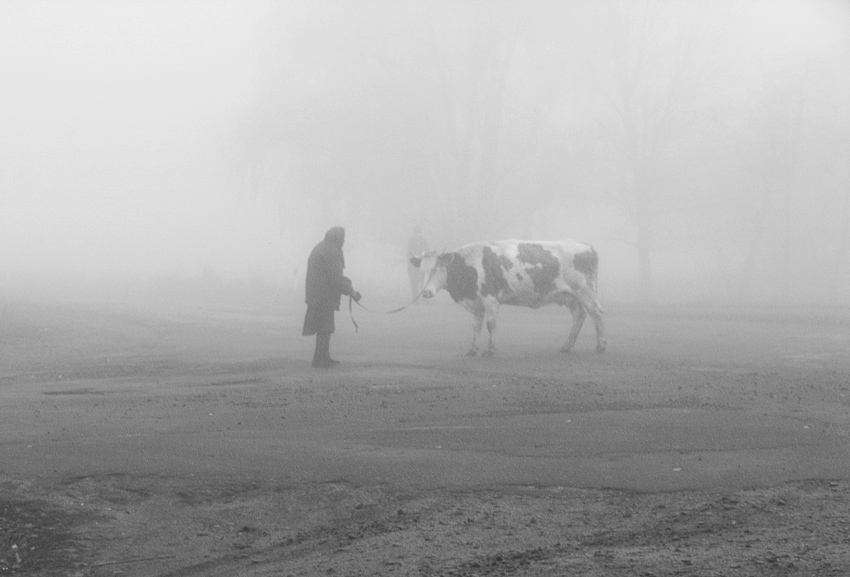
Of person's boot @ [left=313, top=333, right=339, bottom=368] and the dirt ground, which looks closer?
the dirt ground

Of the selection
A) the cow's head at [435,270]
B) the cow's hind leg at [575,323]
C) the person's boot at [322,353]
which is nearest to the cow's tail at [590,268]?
the cow's hind leg at [575,323]

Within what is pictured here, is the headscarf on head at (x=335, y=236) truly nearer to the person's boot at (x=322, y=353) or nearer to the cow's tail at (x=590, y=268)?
the person's boot at (x=322, y=353)

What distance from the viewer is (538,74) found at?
4531cm

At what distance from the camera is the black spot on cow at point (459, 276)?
18641 mm

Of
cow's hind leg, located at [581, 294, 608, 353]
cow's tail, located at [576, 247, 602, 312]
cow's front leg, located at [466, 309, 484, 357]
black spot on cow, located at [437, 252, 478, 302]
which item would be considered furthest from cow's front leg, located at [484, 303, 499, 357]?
cow's tail, located at [576, 247, 602, 312]

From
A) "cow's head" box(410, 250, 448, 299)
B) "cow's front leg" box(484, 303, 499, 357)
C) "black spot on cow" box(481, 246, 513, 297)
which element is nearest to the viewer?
"cow's front leg" box(484, 303, 499, 357)

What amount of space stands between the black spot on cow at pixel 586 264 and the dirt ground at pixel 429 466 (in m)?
1.61

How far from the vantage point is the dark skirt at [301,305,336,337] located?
16.5 meters

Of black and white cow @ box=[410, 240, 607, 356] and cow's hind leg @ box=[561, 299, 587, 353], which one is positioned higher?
black and white cow @ box=[410, 240, 607, 356]

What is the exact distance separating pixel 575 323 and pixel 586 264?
991 millimetres

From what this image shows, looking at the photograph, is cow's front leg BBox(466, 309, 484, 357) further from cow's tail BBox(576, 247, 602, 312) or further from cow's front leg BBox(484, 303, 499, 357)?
cow's tail BBox(576, 247, 602, 312)

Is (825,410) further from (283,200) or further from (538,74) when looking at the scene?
(283,200)

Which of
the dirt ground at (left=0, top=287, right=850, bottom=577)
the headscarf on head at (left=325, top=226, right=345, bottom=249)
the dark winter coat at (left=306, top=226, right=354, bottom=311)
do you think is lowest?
the dirt ground at (left=0, top=287, right=850, bottom=577)

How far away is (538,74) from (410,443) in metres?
36.5
